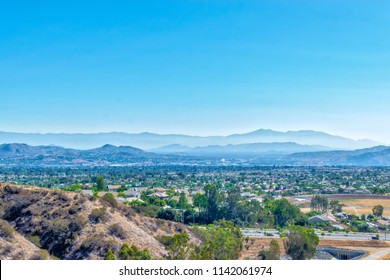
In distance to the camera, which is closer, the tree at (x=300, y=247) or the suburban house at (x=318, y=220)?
the tree at (x=300, y=247)

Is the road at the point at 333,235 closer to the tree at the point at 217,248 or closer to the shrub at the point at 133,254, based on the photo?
the tree at the point at 217,248

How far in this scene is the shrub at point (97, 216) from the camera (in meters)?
28.5

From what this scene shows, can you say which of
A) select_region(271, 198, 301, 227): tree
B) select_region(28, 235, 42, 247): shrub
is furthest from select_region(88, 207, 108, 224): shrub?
select_region(271, 198, 301, 227): tree

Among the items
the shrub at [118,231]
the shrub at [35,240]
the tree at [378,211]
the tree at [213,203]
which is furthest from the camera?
the tree at [378,211]

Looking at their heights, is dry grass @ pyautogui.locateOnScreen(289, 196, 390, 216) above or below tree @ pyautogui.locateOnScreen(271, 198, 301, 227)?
below

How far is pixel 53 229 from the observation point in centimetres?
2697

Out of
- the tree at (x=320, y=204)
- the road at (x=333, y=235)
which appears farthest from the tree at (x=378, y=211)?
the road at (x=333, y=235)

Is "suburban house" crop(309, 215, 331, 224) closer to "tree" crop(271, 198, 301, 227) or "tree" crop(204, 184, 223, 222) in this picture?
"tree" crop(271, 198, 301, 227)

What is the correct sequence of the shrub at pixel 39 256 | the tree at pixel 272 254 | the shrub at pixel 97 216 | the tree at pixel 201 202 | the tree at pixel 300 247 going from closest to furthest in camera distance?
the shrub at pixel 39 256
the tree at pixel 272 254
the shrub at pixel 97 216
the tree at pixel 300 247
the tree at pixel 201 202

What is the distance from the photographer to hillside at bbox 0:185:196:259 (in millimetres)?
24703

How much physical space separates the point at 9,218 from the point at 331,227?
1265 inches

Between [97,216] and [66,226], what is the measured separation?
2.30 meters

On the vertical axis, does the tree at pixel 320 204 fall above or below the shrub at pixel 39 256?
below

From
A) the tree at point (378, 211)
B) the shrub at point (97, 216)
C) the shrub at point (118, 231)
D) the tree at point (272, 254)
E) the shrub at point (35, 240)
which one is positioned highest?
the shrub at point (97, 216)
